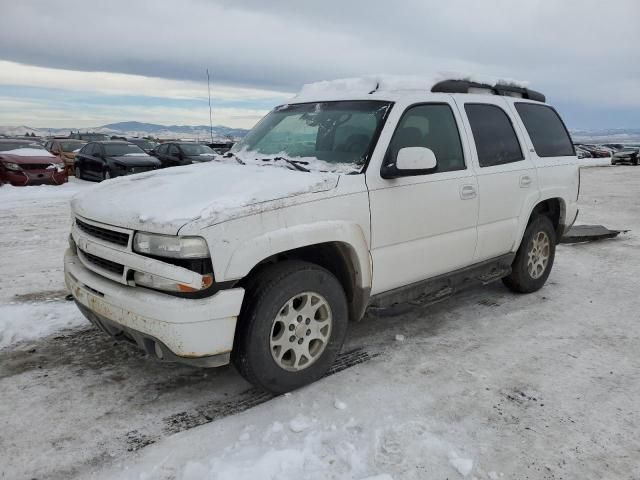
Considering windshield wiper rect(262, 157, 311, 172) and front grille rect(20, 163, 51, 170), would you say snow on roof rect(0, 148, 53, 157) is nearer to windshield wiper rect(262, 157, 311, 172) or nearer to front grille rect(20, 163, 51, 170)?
front grille rect(20, 163, 51, 170)

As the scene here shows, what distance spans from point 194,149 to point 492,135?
1559 cm

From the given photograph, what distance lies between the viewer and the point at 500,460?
264cm

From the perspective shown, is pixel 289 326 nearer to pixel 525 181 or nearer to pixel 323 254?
pixel 323 254

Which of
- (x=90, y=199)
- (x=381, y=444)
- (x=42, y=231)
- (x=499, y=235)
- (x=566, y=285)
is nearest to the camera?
(x=381, y=444)

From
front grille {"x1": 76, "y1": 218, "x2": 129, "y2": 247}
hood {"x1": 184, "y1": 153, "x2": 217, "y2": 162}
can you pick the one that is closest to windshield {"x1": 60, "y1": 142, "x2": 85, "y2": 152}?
hood {"x1": 184, "y1": 153, "x2": 217, "y2": 162}

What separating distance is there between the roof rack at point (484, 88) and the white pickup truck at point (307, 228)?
0.02 meters

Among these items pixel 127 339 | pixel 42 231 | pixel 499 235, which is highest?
pixel 499 235

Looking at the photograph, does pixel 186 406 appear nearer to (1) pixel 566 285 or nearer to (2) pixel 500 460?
(2) pixel 500 460

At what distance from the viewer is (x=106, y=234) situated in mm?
3150

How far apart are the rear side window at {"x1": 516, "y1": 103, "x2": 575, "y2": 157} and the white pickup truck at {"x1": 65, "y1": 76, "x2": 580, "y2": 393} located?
0.23 m

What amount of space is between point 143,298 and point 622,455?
2.69 metres

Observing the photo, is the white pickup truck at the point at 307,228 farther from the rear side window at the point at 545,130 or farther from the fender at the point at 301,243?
the rear side window at the point at 545,130

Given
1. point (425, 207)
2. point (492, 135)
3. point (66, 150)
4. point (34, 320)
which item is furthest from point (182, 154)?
point (425, 207)

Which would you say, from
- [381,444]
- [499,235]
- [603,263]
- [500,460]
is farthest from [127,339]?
[603,263]
